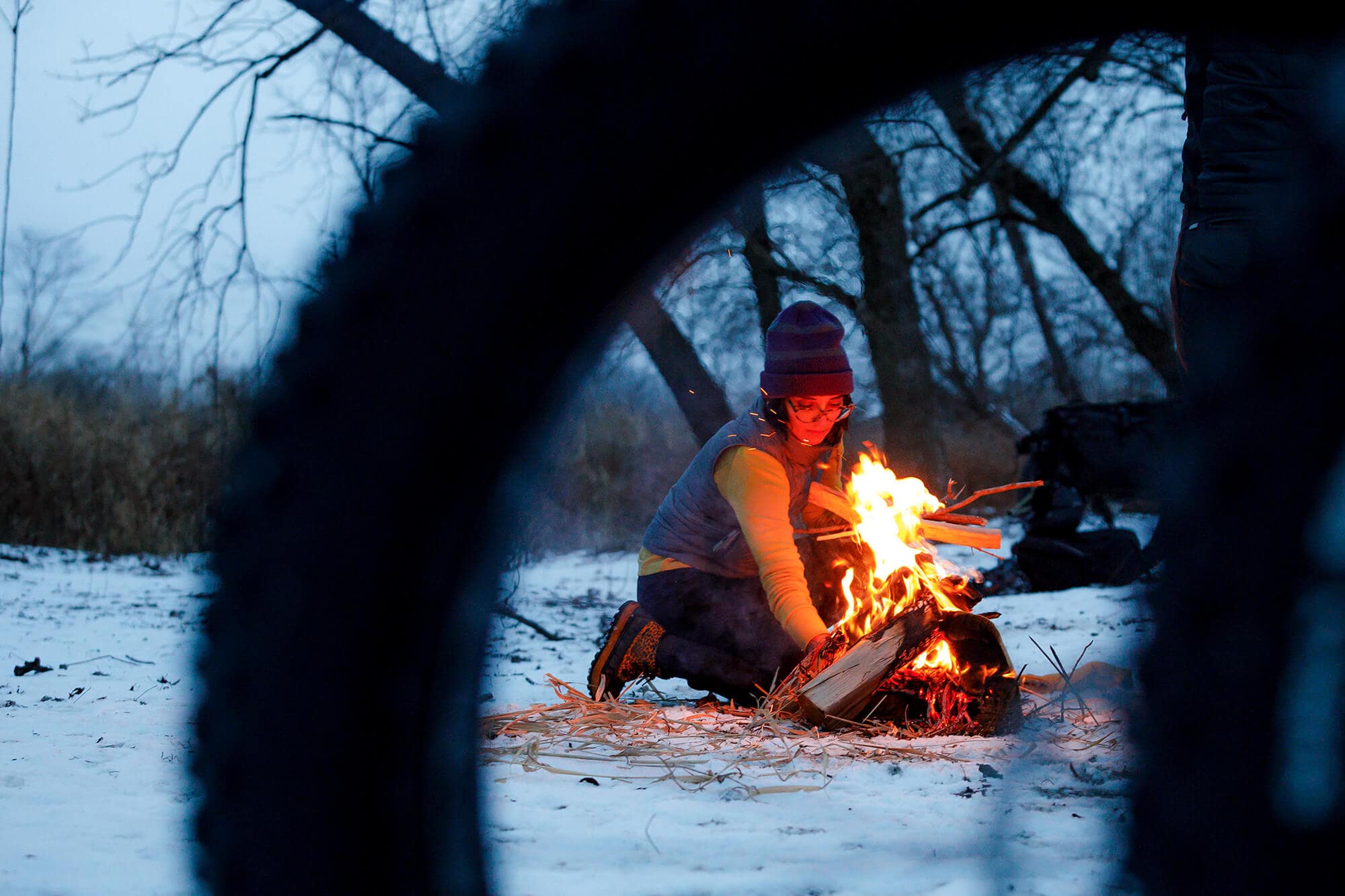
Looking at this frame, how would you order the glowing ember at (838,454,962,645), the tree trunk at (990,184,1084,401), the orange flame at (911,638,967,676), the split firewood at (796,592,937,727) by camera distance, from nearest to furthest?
the split firewood at (796,592,937,727) → the orange flame at (911,638,967,676) → the glowing ember at (838,454,962,645) → the tree trunk at (990,184,1084,401)

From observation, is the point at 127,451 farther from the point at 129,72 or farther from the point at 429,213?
the point at 429,213

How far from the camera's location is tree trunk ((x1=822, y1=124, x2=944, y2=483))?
8039mm

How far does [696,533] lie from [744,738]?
1.08 meters

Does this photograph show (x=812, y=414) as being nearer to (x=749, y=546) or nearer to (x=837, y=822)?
(x=749, y=546)

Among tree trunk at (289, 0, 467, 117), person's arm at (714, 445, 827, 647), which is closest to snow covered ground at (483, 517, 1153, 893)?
person's arm at (714, 445, 827, 647)

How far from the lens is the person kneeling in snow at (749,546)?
10.8ft

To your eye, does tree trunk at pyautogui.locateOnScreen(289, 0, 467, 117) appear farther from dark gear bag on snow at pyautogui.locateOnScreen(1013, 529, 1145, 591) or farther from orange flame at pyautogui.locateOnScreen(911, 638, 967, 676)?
dark gear bag on snow at pyautogui.locateOnScreen(1013, 529, 1145, 591)

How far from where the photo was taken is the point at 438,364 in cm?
81

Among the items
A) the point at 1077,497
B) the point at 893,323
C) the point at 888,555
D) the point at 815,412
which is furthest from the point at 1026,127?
the point at 888,555

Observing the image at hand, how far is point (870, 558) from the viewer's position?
3.44 meters

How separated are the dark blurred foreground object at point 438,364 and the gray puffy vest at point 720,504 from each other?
2632 millimetres

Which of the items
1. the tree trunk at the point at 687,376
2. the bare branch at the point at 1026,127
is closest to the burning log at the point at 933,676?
the tree trunk at the point at 687,376

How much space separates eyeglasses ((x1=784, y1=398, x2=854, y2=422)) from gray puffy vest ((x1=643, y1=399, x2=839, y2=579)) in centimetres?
10

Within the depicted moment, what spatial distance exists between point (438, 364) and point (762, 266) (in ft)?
22.0
